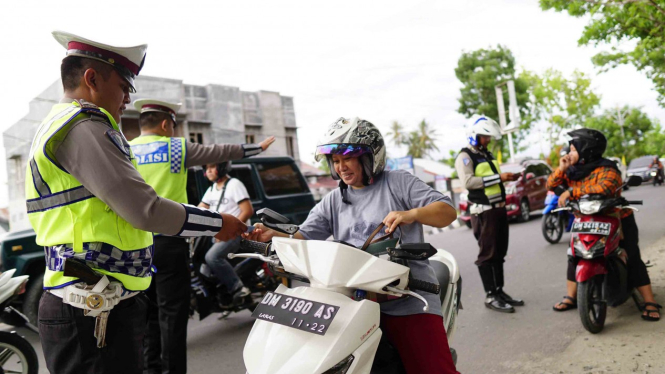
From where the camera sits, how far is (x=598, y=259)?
158 inches

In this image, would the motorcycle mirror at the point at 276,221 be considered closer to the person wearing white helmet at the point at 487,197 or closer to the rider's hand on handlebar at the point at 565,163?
the person wearing white helmet at the point at 487,197

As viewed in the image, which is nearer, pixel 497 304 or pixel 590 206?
pixel 590 206

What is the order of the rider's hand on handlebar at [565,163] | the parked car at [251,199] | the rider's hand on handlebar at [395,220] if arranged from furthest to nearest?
the parked car at [251,199], the rider's hand on handlebar at [565,163], the rider's hand on handlebar at [395,220]

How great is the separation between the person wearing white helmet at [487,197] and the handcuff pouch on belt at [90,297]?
12.3ft

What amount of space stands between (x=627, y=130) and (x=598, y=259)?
61.3 meters

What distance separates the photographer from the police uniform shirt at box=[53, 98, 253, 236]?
180 cm

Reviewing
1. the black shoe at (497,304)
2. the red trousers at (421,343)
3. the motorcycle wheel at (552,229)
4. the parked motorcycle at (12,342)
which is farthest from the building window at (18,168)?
the red trousers at (421,343)

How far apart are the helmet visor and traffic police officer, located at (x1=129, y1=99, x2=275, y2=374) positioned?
5.33 feet

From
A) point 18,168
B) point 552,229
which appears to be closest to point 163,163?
point 552,229

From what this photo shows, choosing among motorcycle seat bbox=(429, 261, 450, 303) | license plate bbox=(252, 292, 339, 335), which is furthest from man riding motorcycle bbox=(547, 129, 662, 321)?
license plate bbox=(252, 292, 339, 335)

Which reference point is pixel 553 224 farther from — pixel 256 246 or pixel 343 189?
pixel 256 246

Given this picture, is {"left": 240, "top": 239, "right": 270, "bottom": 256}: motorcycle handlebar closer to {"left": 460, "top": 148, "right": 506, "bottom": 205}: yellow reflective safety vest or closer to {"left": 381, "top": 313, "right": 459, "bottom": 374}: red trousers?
{"left": 381, "top": 313, "right": 459, "bottom": 374}: red trousers

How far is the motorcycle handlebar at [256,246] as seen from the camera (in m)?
2.23

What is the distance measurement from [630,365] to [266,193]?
4.69 m
